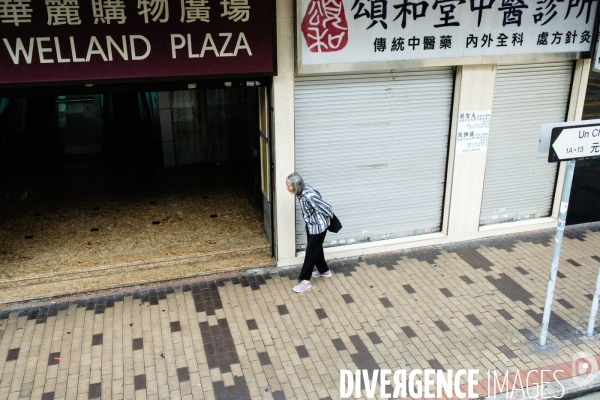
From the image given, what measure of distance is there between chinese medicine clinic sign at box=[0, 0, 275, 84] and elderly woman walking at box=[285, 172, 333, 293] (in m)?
1.46

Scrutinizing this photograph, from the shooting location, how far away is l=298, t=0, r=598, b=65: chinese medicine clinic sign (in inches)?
258

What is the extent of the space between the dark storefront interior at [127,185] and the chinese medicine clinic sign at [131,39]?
260cm

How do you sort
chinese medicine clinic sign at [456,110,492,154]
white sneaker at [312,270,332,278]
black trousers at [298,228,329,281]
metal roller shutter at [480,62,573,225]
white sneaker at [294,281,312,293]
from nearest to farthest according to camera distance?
black trousers at [298,228,329,281]
white sneaker at [294,281,312,293]
white sneaker at [312,270,332,278]
chinese medicine clinic sign at [456,110,492,154]
metal roller shutter at [480,62,573,225]

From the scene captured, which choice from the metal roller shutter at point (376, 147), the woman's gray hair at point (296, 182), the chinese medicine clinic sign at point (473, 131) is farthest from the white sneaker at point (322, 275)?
the chinese medicine clinic sign at point (473, 131)

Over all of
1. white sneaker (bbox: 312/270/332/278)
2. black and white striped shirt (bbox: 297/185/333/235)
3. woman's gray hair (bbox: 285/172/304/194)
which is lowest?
white sneaker (bbox: 312/270/332/278)

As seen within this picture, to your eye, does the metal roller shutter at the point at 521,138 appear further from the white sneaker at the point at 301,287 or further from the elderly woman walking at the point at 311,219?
the white sneaker at the point at 301,287

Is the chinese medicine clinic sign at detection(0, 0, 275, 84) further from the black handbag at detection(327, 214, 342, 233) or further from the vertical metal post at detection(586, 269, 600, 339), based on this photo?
the vertical metal post at detection(586, 269, 600, 339)

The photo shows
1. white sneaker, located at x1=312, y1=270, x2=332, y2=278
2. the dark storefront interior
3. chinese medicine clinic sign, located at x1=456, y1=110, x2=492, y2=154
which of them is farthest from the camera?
chinese medicine clinic sign, located at x1=456, y1=110, x2=492, y2=154

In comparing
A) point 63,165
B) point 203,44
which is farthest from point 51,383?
point 63,165

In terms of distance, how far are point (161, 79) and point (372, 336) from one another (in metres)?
3.78

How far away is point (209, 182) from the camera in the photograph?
10.3 metres

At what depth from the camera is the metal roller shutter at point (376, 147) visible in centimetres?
709

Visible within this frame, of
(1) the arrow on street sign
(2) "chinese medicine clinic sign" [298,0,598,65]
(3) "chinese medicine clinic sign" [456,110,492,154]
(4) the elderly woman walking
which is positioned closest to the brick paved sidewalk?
(4) the elderly woman walking

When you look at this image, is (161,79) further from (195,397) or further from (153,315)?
(195,397)
